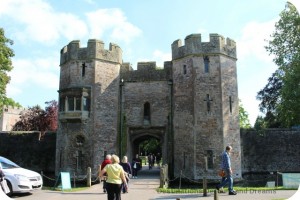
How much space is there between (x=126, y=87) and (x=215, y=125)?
683 centimetres

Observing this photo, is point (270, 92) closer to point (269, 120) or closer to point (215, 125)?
point (269, 120)

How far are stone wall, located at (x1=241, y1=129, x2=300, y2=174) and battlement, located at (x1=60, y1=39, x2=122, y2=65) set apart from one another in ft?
38.5

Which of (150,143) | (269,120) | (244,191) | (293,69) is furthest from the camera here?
(150,143)

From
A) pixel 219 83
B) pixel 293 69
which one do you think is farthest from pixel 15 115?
pixel 293 69

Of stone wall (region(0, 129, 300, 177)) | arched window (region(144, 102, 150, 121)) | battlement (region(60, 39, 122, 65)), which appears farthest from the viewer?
stone wall (region(0, 129, 300, 177))

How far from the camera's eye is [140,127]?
74.1 ft

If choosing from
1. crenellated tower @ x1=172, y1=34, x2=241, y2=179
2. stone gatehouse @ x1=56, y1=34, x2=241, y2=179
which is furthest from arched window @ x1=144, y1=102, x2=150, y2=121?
crenellated tower @ x1=172, y1=34, x2=241, y2=179

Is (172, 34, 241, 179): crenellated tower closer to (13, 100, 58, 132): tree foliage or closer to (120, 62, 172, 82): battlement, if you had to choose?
(120, 62, 172, 82): battlement

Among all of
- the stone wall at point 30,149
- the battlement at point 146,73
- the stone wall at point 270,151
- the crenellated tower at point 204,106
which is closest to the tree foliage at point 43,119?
the stone wall at point 30,149

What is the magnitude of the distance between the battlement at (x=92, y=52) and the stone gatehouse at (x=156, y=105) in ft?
0.23

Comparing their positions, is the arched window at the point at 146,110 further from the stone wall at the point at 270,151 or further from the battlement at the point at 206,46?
the stone wall at the point at 270,151

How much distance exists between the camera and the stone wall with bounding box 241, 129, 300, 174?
1003 inches

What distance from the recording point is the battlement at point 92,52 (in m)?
22.6

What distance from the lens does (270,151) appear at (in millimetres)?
25891
